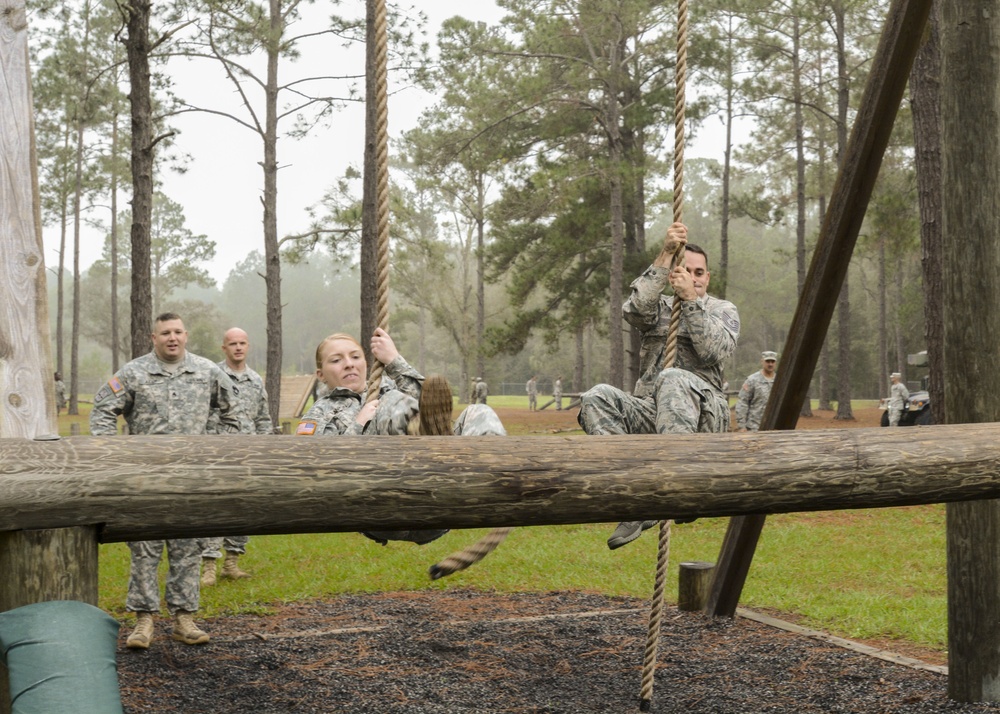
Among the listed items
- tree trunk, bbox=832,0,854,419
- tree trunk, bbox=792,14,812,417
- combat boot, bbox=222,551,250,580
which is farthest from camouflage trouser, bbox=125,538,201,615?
tree trunk, bbox=792,14,812,417

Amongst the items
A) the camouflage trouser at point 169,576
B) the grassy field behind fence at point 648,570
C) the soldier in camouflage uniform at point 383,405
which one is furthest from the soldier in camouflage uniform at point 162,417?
the soldier in camouflage uniform at point 383,405

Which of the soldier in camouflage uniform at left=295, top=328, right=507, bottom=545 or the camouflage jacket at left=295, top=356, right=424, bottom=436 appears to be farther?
the camouflage jacket at left=295, top=356, right=424, bottom=436

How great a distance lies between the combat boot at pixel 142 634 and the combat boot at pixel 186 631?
15cm

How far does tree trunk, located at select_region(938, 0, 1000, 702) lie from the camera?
4.12m

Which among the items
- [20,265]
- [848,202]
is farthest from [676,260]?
[20,265]

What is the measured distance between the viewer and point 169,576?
583 centimetres

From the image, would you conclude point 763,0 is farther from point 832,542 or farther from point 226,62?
point 832,542

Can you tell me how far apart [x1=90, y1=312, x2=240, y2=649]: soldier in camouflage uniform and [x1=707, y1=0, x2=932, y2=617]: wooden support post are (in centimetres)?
342

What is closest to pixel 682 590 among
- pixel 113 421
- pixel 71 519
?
pixel 113 421

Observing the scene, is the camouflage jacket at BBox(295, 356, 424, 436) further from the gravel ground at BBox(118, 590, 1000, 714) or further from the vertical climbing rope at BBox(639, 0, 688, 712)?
the gravel ground at BBox(118, 590, 1000, 714)

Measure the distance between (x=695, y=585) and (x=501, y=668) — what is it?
6.12ft

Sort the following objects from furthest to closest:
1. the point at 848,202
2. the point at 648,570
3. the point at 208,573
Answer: the point at 648,570, the point at 208,573, the point at 848,202

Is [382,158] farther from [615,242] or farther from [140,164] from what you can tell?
[615,242]

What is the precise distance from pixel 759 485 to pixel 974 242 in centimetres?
202
